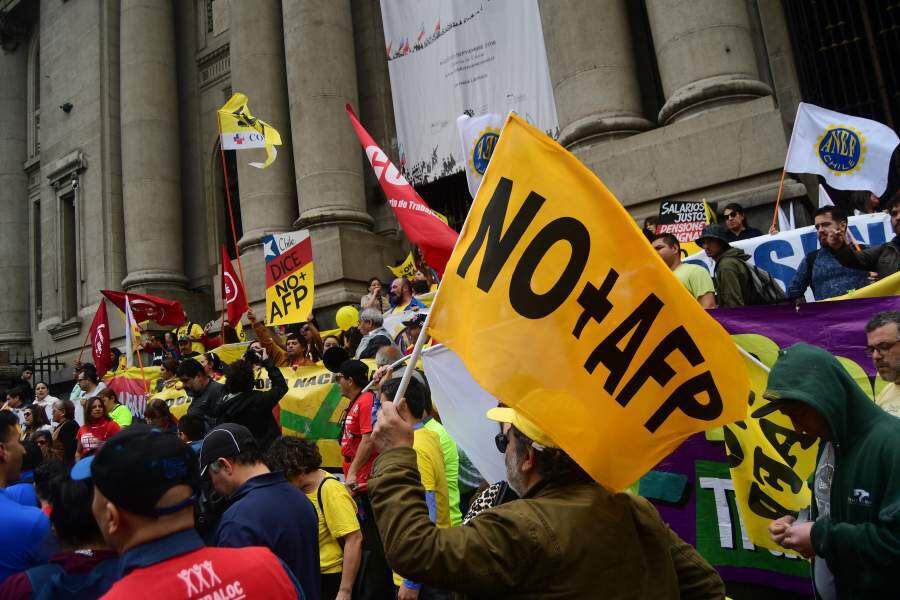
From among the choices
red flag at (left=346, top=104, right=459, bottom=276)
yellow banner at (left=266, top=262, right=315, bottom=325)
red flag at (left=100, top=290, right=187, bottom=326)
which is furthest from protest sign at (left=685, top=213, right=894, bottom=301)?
red flag at (left=100, top=290, right=187, bottom=326)

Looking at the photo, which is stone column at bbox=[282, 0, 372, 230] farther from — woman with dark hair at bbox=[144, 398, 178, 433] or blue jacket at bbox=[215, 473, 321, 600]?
blue jacket at bbox=[215, 473, 321, 600]

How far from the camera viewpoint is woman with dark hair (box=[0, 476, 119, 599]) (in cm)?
221

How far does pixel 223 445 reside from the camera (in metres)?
3.35

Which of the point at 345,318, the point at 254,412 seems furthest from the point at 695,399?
the point at 345,318

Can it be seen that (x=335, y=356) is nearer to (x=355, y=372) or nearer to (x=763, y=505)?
(x=355, y=372)

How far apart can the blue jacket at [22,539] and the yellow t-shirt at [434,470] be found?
2.09m

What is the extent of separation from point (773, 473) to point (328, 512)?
2.29m

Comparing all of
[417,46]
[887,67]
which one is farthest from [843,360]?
[417,46]

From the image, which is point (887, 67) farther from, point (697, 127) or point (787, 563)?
point (787, 563)

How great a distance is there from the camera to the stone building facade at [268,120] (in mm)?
9773

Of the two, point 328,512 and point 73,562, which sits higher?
point 73,562

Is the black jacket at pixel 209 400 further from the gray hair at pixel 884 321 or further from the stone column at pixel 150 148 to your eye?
the stone column at pixel 150 148

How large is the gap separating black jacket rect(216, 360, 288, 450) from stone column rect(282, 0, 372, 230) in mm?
7826

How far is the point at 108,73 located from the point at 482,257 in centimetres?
2114
